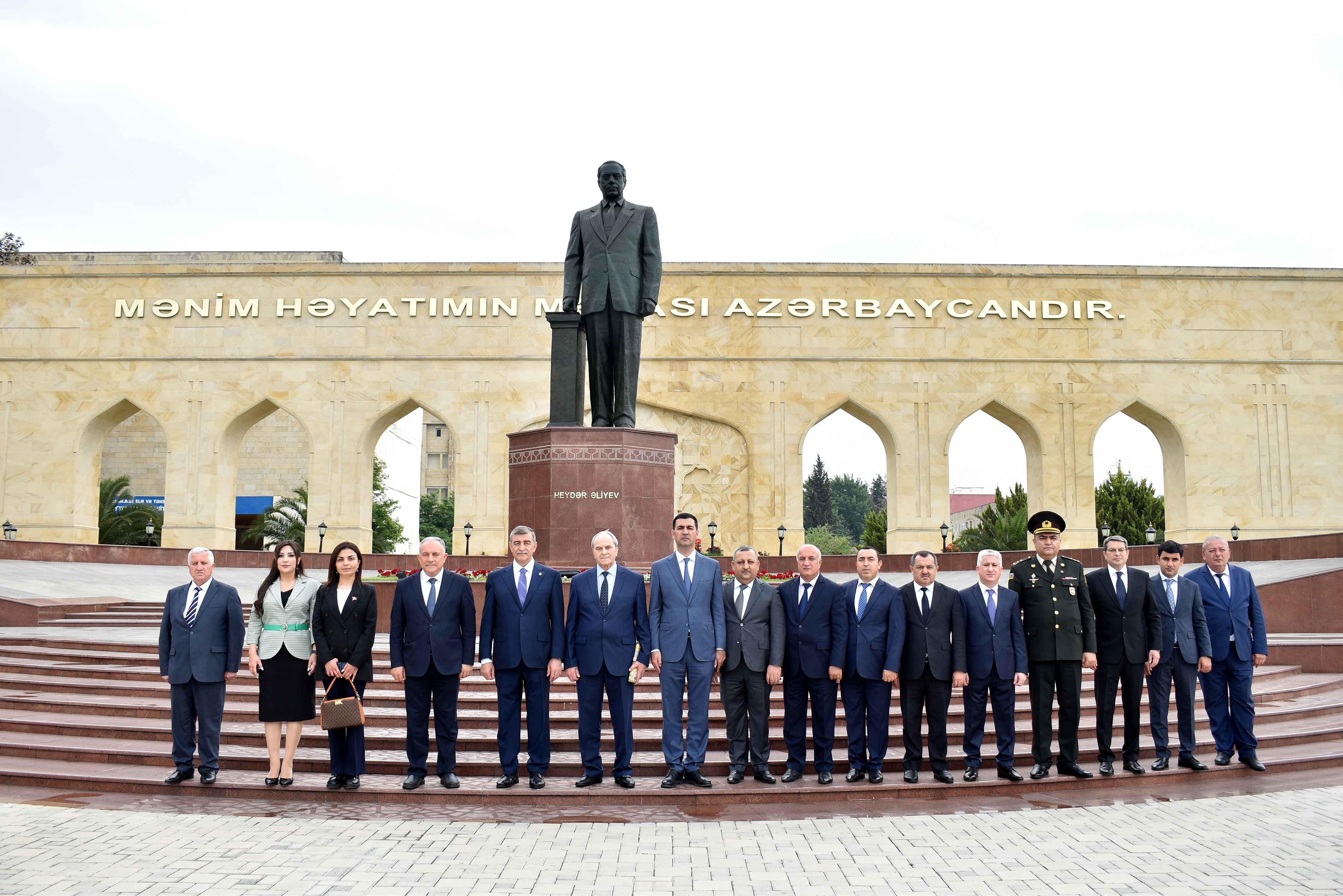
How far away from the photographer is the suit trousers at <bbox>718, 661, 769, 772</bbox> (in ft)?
18.5

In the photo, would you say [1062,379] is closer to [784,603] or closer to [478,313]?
[478,313]

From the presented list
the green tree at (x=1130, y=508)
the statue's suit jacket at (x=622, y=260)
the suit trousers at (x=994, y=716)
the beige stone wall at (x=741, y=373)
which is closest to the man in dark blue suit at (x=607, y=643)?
the suit trousers at (x=994, y=716)

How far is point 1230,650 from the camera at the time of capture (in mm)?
6301

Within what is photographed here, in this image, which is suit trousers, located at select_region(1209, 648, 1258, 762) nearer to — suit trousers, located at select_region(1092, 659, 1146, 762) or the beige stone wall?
suit trousers, located at select_region(1092, 659, 1146, 762)

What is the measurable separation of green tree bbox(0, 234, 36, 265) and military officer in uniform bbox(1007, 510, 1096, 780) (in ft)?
81.4

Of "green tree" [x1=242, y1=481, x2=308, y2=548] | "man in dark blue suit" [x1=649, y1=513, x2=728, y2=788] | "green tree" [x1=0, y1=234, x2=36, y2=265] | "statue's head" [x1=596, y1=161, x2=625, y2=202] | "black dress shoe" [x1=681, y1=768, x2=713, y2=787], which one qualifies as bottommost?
"black dress shoe" [x1=681, y1=768, x2=713, y2=787]

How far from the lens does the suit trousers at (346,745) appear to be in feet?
17.6

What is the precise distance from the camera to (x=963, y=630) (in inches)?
229

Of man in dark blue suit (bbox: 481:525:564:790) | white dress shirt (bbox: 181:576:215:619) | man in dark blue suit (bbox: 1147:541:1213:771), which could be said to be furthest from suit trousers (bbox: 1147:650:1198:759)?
white dress shirt (bbox: 181:576:215:619)

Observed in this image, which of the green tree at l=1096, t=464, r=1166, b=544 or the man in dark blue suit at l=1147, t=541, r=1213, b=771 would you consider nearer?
the man in dark blue suit at l=1147, t=541, r=1213, b=771

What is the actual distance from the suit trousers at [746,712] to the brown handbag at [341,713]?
180 centimetres

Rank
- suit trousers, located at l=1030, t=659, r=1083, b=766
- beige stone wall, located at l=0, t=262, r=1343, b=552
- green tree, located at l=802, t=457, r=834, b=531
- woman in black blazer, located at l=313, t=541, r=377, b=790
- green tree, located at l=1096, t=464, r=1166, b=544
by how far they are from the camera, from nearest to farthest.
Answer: woman in black blazer, located at l=313, t=541, r=377, b=790 → suit trousers, located at l=1030, t=659, r=1083, b=766 → beige stone wall, located at l=0, t=262, r=1343, b=552 → green tree, located at l=1096, t=464, r=1166, b=544 → green tree, located at l=802, t=457, r=834, b=531

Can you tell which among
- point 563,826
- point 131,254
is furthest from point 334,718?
point 131,254

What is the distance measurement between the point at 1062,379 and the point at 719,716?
17.3 m
